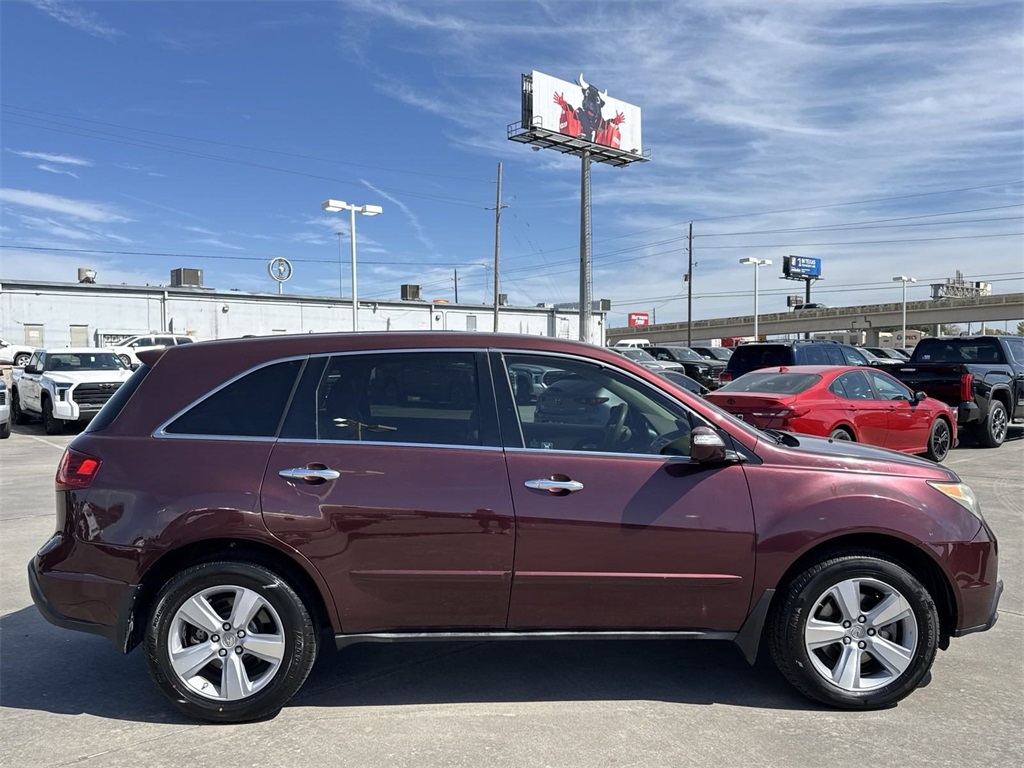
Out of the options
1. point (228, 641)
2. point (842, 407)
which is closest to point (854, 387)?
point (842, 407)

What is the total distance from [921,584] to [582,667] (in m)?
1.76

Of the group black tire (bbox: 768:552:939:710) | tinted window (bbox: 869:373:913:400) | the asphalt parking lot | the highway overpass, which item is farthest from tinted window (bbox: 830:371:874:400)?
the highway overpass

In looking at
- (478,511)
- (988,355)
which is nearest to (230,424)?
(478,511)

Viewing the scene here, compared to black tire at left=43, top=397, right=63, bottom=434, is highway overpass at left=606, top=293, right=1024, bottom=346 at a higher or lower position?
higher

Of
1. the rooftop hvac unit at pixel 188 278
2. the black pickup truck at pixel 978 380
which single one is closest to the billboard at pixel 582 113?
the rooftop hvac unit at pixel 188 278

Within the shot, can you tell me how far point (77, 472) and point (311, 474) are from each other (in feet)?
3.72

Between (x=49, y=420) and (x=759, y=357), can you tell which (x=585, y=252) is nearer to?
(x=759, y=357)

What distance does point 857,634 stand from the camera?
12.1 ft

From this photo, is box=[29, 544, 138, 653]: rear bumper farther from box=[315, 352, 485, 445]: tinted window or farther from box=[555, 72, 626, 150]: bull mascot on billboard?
box=[555, 72, 626, 150]: bull mascot on billboard

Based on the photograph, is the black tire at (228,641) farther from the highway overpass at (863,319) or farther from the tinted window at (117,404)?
the highway overpass at (863,319)

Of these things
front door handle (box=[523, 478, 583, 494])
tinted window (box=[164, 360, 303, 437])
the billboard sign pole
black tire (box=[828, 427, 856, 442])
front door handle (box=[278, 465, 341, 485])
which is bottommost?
black tire (box=[828, 427, 856, 442])

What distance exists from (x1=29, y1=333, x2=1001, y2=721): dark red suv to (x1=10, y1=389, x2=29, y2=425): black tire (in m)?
17.1

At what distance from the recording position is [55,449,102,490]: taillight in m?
3.61

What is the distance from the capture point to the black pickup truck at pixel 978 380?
→ 1259 centimetres
